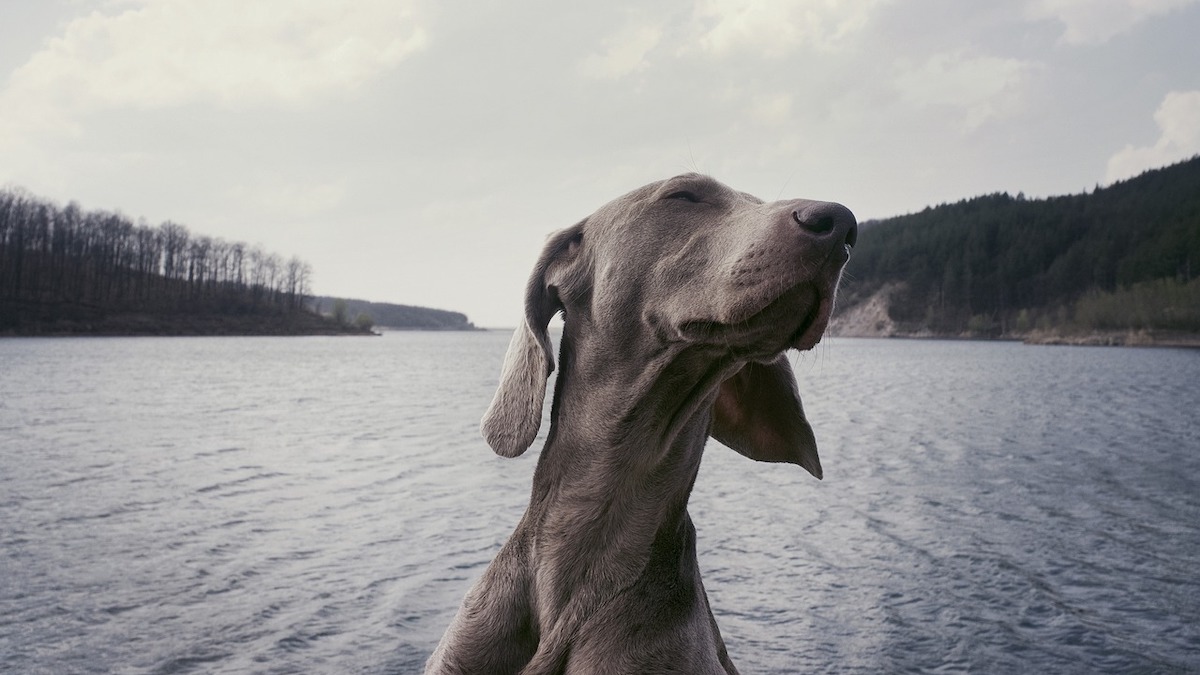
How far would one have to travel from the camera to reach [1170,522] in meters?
13.6

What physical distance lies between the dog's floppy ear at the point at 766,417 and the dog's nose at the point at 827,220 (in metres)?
1.19

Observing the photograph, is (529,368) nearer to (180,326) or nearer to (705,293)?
(705,293)

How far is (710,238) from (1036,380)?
55.5m

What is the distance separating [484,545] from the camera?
11.5m

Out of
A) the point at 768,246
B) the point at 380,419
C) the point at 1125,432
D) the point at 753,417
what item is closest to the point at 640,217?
the point at 768,246

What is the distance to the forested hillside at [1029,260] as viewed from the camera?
5827 inches

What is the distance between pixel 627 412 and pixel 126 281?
146 metres

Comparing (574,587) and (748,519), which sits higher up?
(574,587)

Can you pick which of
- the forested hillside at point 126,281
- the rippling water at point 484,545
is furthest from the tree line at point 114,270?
the rippling water at point 484,545

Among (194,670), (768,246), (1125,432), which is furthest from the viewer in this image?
(1125,432)

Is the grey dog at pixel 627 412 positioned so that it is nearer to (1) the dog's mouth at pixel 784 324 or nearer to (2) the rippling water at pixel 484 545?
(1) the dog's mouth at pixel 784 324

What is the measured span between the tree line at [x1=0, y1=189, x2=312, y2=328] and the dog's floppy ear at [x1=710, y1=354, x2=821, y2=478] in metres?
114

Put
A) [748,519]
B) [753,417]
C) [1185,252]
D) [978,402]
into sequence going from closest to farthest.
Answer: [753,417]
[748,519]
[978,402]
[1185,252]

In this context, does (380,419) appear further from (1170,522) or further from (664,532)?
(664,532)
